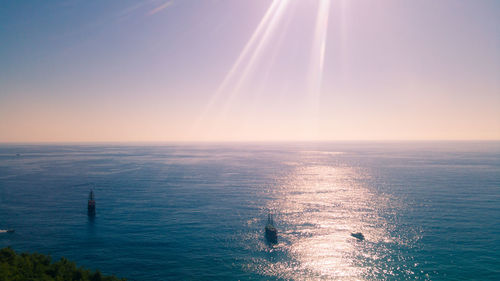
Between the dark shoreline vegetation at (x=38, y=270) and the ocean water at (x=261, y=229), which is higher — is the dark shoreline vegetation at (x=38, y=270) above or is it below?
above

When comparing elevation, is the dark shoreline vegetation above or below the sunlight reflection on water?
above

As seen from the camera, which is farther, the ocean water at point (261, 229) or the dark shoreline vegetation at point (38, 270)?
the ocean water at point (261, 229)

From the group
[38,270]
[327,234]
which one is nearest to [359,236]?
[327,234]

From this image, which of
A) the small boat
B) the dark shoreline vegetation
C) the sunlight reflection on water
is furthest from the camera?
the small boat

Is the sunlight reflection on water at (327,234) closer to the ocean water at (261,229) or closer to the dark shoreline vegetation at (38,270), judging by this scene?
the ocean water at (261,229)

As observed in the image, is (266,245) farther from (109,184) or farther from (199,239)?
(109,184)

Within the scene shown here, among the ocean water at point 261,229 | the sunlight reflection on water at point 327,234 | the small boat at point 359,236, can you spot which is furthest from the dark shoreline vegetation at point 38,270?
the small boat at point 359,236

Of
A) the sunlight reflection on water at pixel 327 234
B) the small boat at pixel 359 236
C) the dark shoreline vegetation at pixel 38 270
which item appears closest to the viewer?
the dark shoreline vegetation at pixel 38 270

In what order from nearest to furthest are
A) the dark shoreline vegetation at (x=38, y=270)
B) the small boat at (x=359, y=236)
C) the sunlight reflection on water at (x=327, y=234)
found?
the dark shoreline vegetation at (x=38, y=270), the sunlight reflection on water at (x=327, y=234), the small boat at (x=359, y=236)

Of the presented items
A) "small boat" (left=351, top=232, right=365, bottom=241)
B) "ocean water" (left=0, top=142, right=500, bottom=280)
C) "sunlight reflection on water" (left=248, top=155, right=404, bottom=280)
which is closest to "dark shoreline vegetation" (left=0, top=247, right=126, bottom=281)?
"ocean water" (left=0, top=142, right=500, bottom=280)

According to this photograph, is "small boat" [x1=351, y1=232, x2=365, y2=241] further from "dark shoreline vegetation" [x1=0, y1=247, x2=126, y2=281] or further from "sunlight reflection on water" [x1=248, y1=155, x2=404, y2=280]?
"dark shoreline vegetation" [x1=0, y1=247, x2=126, y2=281]
